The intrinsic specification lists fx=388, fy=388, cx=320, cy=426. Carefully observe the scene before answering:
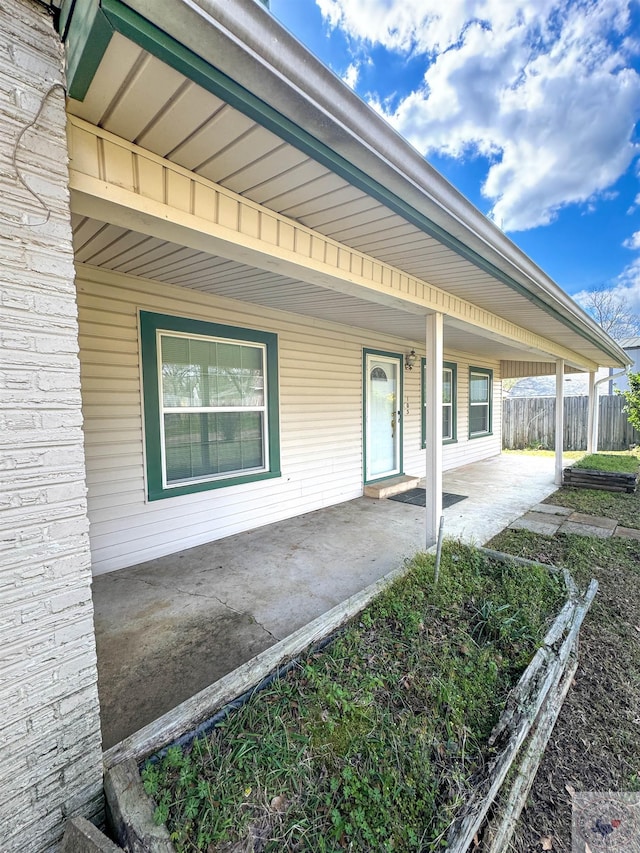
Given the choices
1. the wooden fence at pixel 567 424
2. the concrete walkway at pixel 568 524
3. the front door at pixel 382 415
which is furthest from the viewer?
the wooden fence at pixel 567 424

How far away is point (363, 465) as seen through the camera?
5.80 meters

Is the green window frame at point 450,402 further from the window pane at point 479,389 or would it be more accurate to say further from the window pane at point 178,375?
the window pane at point 178,375

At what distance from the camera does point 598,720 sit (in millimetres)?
1923

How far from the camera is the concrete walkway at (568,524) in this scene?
439cm

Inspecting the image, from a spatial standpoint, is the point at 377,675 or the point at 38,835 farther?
the point at 377,675

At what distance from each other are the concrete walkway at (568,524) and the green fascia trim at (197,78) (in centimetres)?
408

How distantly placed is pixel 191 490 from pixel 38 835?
2.63 metres

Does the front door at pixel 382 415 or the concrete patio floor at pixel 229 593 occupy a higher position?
the front door at pixel 382 415

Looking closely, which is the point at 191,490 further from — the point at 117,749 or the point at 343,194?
the point at 343,194

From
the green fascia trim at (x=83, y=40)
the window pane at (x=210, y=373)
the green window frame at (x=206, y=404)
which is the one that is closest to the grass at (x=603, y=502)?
the green window frame at (x=206, y=404)

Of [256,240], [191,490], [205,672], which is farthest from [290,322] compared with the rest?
[205,672]

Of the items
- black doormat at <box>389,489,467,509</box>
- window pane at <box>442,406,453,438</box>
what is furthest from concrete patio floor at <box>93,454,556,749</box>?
window pane at <box>442,406,453,438</box>

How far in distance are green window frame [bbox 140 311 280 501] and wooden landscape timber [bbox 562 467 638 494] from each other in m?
5.33

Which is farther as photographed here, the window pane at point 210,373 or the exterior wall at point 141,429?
the window pane at point 210,373
